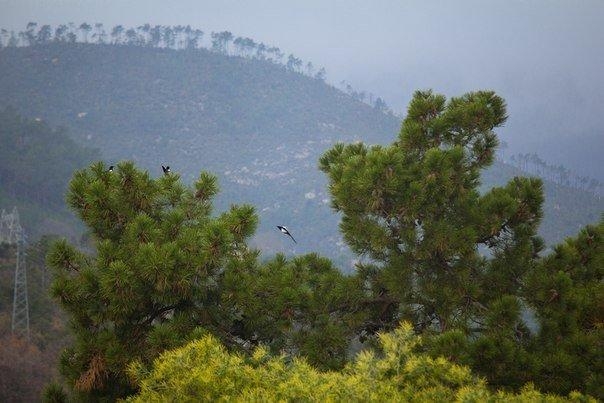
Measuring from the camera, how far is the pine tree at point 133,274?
917cm

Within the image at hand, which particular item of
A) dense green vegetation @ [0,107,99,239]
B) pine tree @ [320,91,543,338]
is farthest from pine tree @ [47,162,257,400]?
dense green vegetation @ [0,107,99,239]

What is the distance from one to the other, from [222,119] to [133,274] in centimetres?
16773

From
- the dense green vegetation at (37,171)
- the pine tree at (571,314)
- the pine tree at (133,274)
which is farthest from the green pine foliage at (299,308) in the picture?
the dense green vegetation at (37,171)

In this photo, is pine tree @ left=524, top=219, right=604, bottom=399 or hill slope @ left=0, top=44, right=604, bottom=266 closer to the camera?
pine tree @ left=524, top=219, right=604, bottom=399

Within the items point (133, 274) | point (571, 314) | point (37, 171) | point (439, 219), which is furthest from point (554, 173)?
point (133, 274)

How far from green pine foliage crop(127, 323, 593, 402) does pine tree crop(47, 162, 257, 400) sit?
1.95 m

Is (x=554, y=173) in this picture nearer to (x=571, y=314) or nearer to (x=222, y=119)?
(x=222, y=119)

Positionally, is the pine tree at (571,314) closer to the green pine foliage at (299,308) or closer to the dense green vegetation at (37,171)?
the green pine foliage at (299,308)

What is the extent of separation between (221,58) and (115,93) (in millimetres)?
39506

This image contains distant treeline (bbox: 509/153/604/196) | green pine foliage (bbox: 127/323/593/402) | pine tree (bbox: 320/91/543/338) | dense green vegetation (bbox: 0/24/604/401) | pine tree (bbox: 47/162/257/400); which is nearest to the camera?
green pine foliage (bbox: 127/323/593/402)

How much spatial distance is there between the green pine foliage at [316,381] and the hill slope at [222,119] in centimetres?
11857

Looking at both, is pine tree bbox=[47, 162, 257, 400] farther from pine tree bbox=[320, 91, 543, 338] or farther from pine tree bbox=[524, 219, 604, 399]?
pine tree bbox=[524, 219, 604, 399]

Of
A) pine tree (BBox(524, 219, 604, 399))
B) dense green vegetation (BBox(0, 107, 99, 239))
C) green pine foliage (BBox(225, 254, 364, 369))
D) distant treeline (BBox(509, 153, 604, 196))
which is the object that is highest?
distant treeline (BBox(509, 153, 604, 196))

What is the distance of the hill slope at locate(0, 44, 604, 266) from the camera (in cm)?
14305
